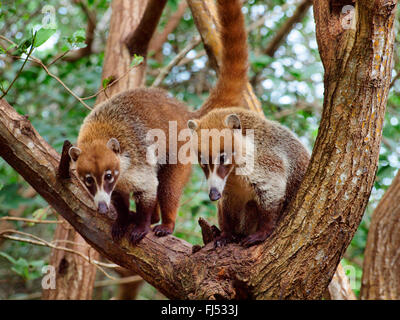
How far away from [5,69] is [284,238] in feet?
16.8

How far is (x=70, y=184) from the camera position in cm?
355

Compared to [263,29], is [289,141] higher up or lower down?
lower down

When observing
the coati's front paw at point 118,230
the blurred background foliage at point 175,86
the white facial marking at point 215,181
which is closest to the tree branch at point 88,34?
the blurred background foliage at point 175,86

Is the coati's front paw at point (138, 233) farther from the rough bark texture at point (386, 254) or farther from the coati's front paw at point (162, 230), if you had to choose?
the rough bark texture at point (386, 254)

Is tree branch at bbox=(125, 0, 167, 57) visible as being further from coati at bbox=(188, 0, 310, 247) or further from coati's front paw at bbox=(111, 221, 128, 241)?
coati's front paw at bbox=(111, 221, 128, 241)

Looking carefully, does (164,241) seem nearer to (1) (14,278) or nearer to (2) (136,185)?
(2) (136,185)

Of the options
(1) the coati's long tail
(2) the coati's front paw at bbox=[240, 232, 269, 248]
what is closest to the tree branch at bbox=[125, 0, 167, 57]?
(1) the coati's long tail

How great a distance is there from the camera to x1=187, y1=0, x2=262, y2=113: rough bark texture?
4.88 meters

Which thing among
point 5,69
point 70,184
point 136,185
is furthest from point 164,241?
point 5,69

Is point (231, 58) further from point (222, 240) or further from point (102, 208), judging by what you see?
point (102, 208)

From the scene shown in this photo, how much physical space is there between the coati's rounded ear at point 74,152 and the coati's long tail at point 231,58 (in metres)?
1.35

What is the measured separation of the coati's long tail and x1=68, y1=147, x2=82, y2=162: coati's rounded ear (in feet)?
4.42

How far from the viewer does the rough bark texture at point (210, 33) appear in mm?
4883
